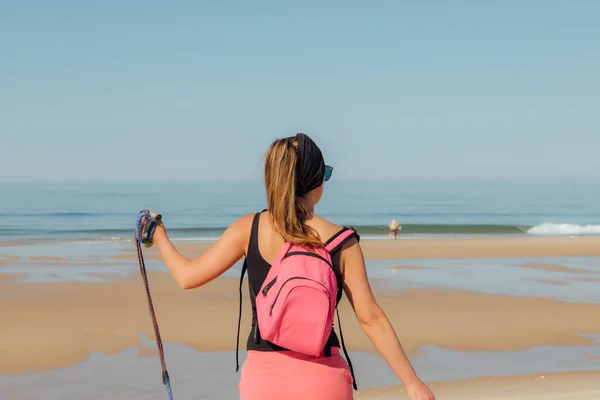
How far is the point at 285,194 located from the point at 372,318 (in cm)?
52

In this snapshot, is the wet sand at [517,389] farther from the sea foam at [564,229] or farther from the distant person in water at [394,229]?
the sea foam at [564,229]

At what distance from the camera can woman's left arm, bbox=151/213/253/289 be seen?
8.70ft

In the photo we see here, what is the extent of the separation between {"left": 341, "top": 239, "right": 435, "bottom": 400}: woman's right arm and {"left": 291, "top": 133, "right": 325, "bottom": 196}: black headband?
239 mm

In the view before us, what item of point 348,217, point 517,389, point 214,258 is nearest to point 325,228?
point 214,258

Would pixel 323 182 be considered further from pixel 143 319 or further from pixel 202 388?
pixel 143 319

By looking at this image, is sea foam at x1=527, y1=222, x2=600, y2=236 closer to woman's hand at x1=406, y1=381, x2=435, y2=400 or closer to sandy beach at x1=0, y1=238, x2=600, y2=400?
sandy beach at x1=0, y1=238, x2=600, y2=400

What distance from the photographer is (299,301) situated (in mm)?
2430

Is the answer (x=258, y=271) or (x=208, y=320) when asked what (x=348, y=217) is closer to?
(x=208, y=320)

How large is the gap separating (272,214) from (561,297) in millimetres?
11327

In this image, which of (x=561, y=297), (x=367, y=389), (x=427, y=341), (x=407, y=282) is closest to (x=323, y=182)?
(x=367, y=389)

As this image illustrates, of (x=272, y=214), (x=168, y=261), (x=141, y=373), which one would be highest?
(x=272, y=214)

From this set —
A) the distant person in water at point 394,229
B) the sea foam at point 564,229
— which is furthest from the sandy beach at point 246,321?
the sea foam at point 564,229

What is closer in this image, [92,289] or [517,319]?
[517,319]

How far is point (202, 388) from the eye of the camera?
281 inches
